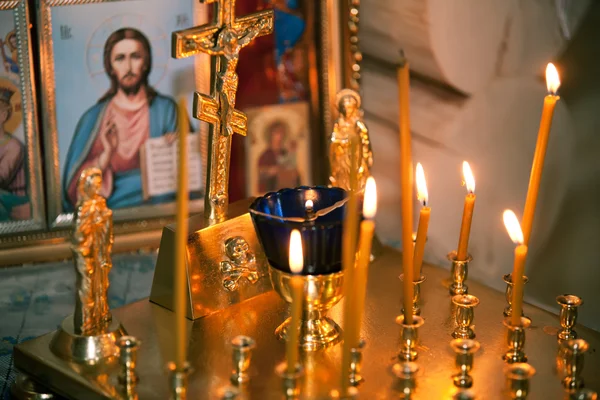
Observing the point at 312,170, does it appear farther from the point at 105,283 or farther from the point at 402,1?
the point at 105,283

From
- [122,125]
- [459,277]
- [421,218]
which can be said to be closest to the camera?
[421,218]

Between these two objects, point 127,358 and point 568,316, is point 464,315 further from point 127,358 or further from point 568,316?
point 127,358

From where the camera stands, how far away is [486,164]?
1940 mm

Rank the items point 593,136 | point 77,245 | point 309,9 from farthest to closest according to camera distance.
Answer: point 309,9 → point 593,136 → point 77,245

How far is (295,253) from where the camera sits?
4.08 ft

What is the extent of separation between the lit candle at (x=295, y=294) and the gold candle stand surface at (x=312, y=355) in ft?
0.39

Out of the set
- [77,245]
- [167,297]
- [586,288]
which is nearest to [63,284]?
[167,297]

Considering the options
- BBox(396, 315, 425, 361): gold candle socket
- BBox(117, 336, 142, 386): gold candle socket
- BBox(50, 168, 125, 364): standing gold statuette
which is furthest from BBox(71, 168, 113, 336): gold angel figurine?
BBox(396, 315, 425, 361): gold candle socket

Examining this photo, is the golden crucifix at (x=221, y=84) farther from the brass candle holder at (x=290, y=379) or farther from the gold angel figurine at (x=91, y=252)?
the brass candle holder at (x=290, y=379)

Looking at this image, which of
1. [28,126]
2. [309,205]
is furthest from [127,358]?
[28,126]

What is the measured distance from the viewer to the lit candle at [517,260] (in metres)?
1.32

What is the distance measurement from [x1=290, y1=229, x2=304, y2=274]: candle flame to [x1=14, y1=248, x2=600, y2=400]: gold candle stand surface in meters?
0.19

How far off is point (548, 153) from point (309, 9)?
0.58 m

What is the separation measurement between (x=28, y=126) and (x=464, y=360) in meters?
0.95
